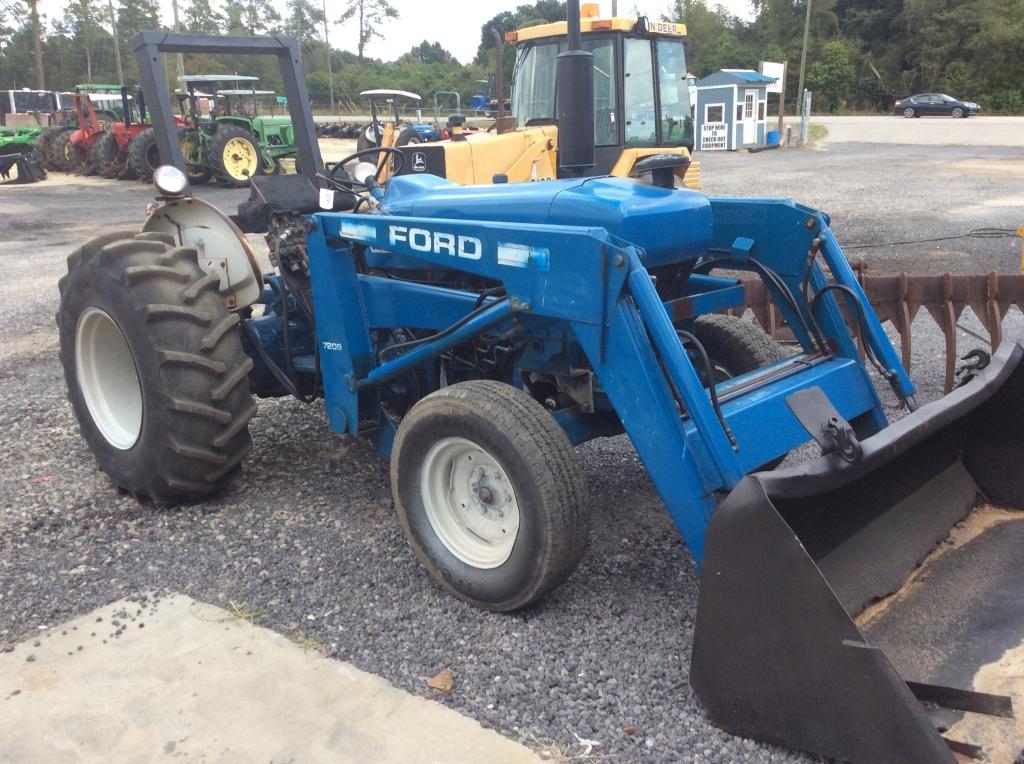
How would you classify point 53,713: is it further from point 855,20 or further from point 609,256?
point 855,20

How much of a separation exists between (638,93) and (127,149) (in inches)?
613

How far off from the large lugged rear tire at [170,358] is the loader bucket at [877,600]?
2.20 meters

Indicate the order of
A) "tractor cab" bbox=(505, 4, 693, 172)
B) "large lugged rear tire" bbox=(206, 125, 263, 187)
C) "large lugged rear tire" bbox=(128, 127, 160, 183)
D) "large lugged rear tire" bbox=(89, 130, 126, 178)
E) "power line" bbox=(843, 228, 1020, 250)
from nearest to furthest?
1. "tractor cab" bbox=(505, 4, 693, 172)
2. "power line" bbox=(843, 228, 1020, 250)
3. "large lugged rear tire" bbox=(206, 125, 263, 187)
4. "large lugged rear tire" bbox=(128, 127, 160, 183)
5. "large lugged rear tire" bbox=(89, 130, 126, 178)

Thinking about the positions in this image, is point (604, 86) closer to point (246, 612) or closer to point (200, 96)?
point (246, 612)

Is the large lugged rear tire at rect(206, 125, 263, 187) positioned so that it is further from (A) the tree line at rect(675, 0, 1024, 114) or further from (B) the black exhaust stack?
(A) the tree line at rect(675, 0, 1024, 114)

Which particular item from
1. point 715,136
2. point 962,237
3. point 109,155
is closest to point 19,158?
point 109,155

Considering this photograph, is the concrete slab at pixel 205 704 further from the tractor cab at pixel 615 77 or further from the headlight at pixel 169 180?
the tractor cab at pixel 615 77

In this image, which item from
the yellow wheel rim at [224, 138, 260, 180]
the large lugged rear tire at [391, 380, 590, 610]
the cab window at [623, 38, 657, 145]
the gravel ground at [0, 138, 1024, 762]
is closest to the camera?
the gravel ground at [0, 138, 1024, 762]

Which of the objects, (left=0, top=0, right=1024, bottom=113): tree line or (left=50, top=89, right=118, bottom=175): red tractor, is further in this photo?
(left=0, top=0, right=1024, bottom=113): tree line

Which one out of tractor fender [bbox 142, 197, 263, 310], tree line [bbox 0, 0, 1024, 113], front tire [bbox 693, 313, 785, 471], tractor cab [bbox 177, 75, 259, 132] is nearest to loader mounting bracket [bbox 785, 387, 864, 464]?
front tire [bbox 693, 313, 785, 471]

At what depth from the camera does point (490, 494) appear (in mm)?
3156

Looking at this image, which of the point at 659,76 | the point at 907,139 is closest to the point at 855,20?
the point at 907,139

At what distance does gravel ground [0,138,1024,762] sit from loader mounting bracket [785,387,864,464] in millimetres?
806

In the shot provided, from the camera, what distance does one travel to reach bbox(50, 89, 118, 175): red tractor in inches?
893
